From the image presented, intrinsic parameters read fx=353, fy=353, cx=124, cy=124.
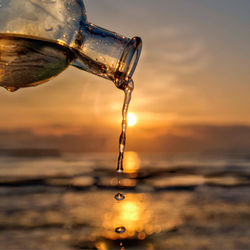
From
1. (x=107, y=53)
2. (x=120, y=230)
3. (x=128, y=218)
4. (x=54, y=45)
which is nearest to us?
(x=54, y=45)

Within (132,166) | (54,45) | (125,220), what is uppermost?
(132,166)

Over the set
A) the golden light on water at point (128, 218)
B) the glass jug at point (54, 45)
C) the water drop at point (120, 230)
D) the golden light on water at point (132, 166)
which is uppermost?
the golden light on water at point (132, 166)

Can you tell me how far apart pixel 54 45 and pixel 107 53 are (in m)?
0.23

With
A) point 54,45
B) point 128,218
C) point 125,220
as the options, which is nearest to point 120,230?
point 125,220

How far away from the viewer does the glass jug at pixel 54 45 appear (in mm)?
1063

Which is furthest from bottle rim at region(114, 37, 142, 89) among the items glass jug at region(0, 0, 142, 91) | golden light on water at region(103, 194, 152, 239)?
golden light on water at region(103, 194, 152, 239)

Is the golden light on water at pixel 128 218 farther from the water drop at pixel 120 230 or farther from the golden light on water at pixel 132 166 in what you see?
the golden light on water at pixel 132 166

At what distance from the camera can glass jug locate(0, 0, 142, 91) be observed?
3.49 feet

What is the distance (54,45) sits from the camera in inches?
45.5

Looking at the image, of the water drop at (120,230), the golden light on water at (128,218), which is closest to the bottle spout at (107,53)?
the golden light on water at (128,218)

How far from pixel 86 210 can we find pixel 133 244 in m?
2.83

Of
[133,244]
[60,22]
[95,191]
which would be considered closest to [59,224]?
[133,244]

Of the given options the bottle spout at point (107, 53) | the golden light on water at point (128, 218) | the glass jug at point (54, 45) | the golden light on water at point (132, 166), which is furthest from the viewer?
the golden light on water at point (132, 166)

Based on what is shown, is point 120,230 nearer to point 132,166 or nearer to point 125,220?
point 125,220
